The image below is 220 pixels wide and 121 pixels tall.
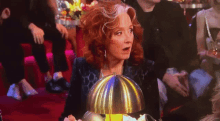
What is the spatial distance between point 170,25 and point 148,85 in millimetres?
515

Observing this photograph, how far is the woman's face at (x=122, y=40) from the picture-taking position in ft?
6.19

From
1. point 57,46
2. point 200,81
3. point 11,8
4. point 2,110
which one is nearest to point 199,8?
point 200,81

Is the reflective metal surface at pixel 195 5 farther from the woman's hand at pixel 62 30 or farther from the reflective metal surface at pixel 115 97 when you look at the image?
the reflective metal surface at pixel 115 97

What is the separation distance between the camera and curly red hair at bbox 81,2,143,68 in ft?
6.02

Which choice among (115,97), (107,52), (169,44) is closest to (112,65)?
(107,52)

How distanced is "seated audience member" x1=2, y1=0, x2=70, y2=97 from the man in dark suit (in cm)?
67

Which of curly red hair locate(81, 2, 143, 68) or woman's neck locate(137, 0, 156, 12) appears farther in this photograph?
woman's neck locate(137, 0, 156, 12)

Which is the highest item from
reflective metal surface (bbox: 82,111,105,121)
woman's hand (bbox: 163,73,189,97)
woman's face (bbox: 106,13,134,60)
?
woman's face (bbox: 106,13,134,60)

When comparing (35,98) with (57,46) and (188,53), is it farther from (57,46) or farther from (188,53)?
(188,53)

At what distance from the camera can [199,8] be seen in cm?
209

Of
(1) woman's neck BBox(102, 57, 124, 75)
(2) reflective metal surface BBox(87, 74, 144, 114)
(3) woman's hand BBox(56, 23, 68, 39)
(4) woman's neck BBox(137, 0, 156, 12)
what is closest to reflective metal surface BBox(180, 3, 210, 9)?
(4) woman's neck BBox(137, 0, 156, 12)

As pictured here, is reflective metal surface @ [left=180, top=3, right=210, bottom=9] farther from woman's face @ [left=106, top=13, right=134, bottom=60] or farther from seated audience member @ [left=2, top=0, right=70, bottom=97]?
seated audience member @ [left=2, top=0, right=70, bottom=97]

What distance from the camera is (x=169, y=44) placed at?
2211mm

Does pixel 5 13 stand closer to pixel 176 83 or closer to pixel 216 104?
pixel 176 83
